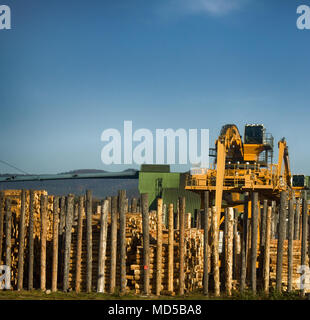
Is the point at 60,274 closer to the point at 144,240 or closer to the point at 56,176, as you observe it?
the point at 144,240

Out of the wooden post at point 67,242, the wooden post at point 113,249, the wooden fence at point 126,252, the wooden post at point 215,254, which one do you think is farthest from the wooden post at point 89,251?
the wooden post at point 215,254

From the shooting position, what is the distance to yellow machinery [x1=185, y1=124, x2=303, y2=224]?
32719 mm

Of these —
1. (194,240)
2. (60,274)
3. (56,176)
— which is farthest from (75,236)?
(56,176)

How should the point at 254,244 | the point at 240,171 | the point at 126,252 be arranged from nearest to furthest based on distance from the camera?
the point at 254,244
the point at 126,252
the point at 240,171

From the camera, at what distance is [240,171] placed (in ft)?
112


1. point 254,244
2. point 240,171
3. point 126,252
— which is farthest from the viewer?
point 240,171

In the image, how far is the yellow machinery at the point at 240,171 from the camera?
32.7m

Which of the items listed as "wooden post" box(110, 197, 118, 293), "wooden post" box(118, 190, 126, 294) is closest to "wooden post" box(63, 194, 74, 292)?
"wooden post" box(110, 197, 118, 293)

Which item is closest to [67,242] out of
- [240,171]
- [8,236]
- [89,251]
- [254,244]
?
[89,251]

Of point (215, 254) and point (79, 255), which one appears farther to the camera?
point (215, 254)

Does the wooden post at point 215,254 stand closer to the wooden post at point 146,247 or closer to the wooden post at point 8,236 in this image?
the wooden post at point 146,247

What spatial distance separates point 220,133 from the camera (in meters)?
34.1

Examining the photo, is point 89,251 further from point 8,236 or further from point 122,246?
point 8,236
